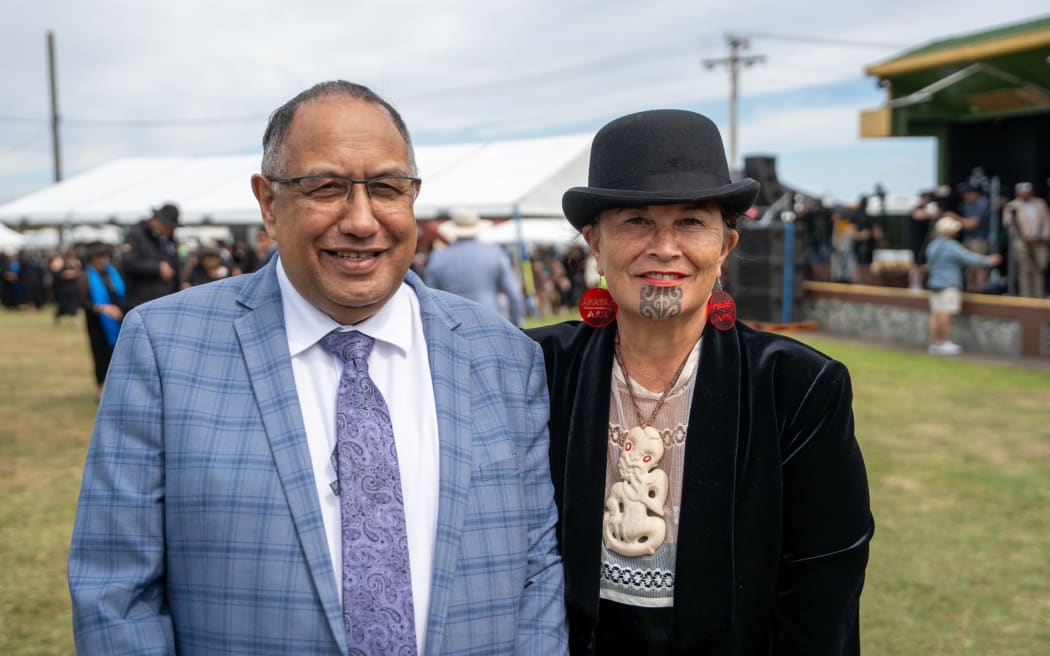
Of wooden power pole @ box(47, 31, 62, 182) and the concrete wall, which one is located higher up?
wooden power pole @ box(47, 31, 62, 182)

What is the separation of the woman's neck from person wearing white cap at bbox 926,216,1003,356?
35.9 ft

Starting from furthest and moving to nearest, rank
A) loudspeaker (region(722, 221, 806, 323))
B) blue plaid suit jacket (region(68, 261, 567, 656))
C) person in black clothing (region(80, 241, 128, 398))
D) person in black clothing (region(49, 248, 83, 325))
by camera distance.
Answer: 1. person in black clothing (region(49, 248, 83, 325))
2. loudspeaker (region(722, 221, 806, 323))
3. person in black clothing (region(80, 241, 128, 398))
4. blue plaid suit jacket (region(68, 261, 567, 656))

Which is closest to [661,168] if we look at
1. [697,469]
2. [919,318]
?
[697,469]

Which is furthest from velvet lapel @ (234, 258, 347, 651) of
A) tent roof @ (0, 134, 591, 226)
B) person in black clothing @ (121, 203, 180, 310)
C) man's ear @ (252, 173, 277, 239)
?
tent roof @ (0, 134, 591, 226)

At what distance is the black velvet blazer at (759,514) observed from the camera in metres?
1.89

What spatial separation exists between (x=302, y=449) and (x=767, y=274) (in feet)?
45.4

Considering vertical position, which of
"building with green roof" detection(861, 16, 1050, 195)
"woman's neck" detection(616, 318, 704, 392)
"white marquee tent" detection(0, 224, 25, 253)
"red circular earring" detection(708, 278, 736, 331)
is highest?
"building with green roof" detection(861, 16, 1050, 195)

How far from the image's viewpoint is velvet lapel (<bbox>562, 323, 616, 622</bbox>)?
1.94 meters

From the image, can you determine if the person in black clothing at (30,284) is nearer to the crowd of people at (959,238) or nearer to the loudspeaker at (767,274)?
the loudspeaker at (767,274)

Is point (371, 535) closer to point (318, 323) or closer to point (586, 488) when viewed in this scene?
point (318, 323)

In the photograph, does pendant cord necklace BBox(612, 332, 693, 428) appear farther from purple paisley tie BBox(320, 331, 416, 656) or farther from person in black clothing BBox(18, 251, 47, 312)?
person in black clothing BBox(18, 251, 47, 312)

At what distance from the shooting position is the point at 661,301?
75.3 inches

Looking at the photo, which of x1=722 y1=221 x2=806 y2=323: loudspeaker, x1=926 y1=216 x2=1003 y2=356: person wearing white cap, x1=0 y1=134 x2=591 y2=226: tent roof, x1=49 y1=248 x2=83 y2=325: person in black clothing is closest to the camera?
x1=926 y1=216 x2=1003 y2=356: person wearing white cap

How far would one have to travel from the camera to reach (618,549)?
194 centimetres
